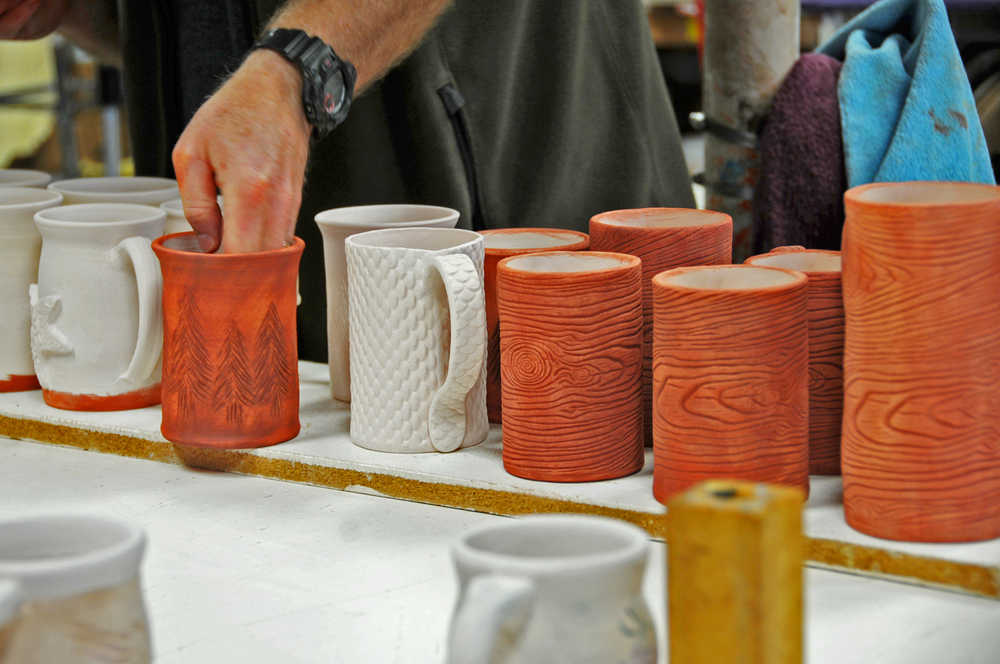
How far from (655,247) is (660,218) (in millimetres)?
65

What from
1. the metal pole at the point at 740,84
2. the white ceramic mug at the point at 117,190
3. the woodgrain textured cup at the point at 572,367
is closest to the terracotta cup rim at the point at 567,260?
the woodgrain textured cup at the point at 572,367

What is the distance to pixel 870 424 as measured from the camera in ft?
2.59

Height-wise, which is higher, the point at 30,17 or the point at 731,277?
the point at 30,17

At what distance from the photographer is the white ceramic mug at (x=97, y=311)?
3.60ft

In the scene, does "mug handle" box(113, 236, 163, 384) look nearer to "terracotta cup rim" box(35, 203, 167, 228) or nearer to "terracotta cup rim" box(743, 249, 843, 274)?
"terracotta cup rim" box(35, 203, 167, 228)

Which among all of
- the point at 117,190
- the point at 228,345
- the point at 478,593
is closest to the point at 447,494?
the point at 228,345

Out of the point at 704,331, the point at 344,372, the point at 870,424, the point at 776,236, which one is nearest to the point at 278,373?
the point at 344,372

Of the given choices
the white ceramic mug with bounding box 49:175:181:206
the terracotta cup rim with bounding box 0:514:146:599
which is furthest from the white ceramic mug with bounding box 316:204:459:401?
the terracotta cup rim with bounding box 0:514:146:599

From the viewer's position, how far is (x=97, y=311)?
3.65ft

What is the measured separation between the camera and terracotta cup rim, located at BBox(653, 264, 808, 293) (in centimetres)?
84

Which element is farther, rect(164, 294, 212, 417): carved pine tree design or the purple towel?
the purple towel

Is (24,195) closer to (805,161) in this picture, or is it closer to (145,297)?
(145,297)

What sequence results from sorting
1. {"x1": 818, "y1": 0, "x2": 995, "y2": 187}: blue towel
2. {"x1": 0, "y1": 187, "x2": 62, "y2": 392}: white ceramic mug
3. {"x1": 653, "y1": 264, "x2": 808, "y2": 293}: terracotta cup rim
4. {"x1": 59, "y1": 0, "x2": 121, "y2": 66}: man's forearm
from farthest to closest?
{"x1": 59, "y1": 0, "x2": 121, "y2": 66}: man's forearm → {"x1": 818, "y1": 0, "x2": 995, "y2": 187}: blue towel → {"x1": 0, "y1": 187, "x2": 62, "y2": 392}: white ceramic mug → {"x1": 653, "y1": 264, "x2": 808, "y2": 293}: terracotta cup rim

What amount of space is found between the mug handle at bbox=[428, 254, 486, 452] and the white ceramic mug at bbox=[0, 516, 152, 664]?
0.40 meters
